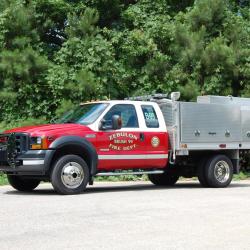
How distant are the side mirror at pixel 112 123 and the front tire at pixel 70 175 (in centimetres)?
91

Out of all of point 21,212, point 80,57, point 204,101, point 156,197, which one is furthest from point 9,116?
point 21,212

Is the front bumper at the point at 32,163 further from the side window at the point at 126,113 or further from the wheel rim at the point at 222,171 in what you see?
the wheel rim at the point at 222,171

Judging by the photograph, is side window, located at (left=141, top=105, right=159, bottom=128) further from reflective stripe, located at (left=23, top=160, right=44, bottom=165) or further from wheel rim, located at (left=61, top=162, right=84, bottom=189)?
reflective stripe, located at (left=23, top=160, right=44, bottom=165)

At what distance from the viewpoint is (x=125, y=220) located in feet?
30.2

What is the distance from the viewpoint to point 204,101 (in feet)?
51.4

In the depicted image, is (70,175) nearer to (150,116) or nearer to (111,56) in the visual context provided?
(150,116)

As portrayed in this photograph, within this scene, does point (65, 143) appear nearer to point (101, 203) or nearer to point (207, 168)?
point (101, 203)

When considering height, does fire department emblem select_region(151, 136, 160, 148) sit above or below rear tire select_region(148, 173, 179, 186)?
above

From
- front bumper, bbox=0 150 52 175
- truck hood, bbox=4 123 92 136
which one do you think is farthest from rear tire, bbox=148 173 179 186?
front bumper, bbox=0 150 52 175

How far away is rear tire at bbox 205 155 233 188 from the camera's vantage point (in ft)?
49.3

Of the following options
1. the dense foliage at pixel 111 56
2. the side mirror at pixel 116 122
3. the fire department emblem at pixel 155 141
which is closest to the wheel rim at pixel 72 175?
the side mirror at pixel 116 122

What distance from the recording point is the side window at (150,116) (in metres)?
14.3

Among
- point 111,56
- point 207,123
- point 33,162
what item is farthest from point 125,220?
point 111,56

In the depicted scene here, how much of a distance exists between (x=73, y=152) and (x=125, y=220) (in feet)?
13.7
